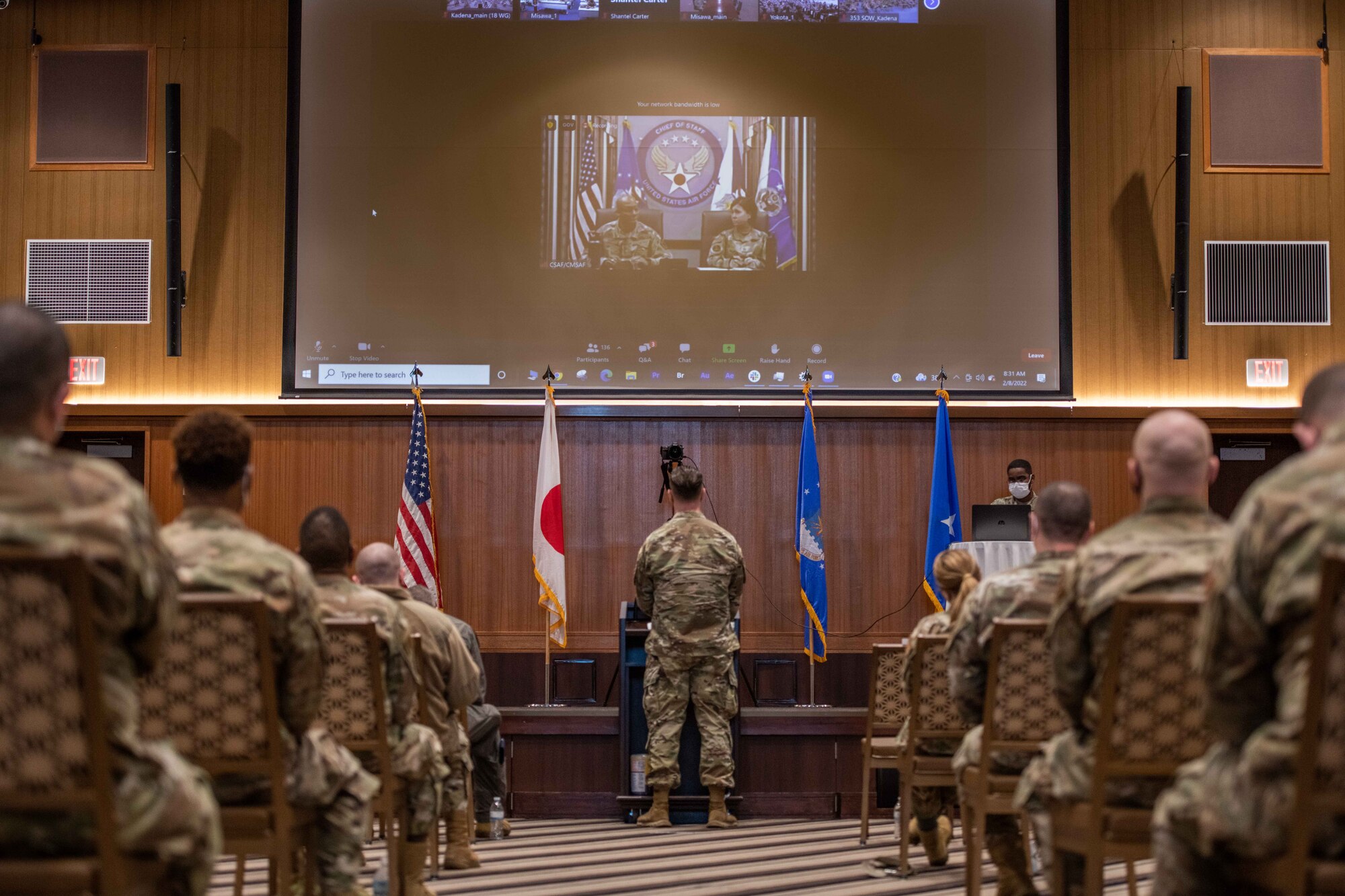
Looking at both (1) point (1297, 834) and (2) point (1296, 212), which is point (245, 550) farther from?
(2) point (1296, 212)

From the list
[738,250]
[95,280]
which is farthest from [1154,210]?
[95,280]

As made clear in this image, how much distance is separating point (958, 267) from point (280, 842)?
6.82 metres

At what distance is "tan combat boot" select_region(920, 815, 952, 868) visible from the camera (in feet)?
16.1

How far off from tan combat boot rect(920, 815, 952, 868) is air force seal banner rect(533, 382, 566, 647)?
132 inches

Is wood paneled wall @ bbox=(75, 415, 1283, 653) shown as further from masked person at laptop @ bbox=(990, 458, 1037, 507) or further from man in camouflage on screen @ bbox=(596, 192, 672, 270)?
man in camouflage on screen @ bbox=(596, 192, 672, 270)

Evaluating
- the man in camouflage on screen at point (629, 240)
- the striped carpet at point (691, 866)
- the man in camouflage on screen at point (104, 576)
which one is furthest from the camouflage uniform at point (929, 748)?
the man in camouflage on screen at point (629, 240)

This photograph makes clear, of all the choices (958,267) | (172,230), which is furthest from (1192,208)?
(172,230)

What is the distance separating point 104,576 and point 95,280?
753cm

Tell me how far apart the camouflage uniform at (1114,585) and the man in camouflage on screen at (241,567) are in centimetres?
165

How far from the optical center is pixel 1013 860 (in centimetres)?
381

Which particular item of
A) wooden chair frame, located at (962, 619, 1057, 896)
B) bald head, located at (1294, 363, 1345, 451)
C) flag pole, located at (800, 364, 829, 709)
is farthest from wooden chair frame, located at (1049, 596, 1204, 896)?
flag pole, located at (800, 364, 829, 709)

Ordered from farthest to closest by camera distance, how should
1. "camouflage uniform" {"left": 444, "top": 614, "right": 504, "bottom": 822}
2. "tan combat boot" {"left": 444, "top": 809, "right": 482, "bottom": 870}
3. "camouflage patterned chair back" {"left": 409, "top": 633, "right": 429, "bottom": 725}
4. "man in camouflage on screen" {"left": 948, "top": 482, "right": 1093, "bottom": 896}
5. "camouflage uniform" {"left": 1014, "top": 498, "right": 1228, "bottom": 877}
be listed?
"camouflage uniform" {"left": 444, "top": 614, "right": 504, "bottom": 822} < "tan combat boot" {"left": 444, "top": 809, "right": 482, "bottom": 870} < "camouflage patterned chair back" {"left": 409, "top": 633, "right": 429, "bottom": 725} < "man in camouflage on screen" {"left": 948, "top": 482, "right": 1093, "bottom": 896} < "camouflage uniform" {"left": 1014, "top": 498, "right": 1228, "bottom": 877}

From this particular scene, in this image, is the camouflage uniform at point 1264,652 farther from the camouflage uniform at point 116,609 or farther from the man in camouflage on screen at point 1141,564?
the camouflage uniform at point 116,609

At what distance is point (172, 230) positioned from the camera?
28.0 feet
